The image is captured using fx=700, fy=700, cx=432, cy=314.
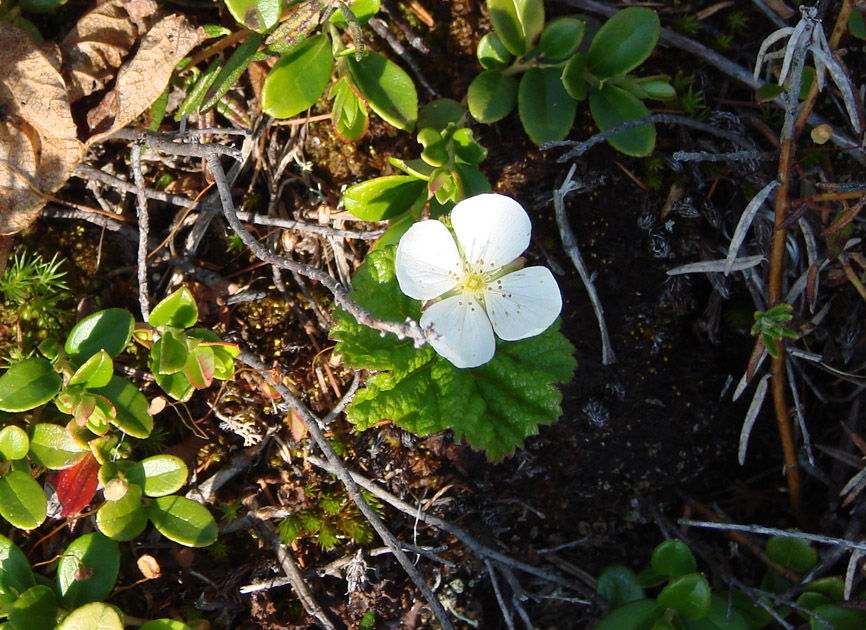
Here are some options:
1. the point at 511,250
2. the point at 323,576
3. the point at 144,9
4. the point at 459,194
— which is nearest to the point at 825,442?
the point at 511,250

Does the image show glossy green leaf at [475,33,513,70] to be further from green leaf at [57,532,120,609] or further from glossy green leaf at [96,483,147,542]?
green leaf at [57,532,120,609]

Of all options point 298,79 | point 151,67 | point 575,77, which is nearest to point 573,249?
point 575,77

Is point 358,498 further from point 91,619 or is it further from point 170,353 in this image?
point 91,619

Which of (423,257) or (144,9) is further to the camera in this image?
(144,9)

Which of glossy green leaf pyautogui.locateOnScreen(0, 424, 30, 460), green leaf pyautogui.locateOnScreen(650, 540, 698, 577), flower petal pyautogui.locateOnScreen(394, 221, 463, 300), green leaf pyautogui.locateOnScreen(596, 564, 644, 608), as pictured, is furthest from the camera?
green leaf pyautogui.locateOnScreen(596, 564, 644, 608)

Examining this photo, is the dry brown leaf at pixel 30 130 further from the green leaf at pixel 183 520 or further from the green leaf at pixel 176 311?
the green leaf at pixel 183 520

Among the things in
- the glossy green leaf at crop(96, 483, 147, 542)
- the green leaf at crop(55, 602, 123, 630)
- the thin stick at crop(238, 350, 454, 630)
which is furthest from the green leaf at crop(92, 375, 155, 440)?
the green leaf at crop(55, 602, 123, 630)

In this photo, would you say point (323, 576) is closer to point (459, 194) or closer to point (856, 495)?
point (459, 194)
